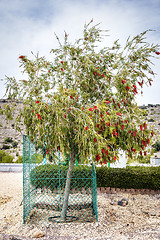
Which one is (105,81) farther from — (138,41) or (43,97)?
(43,97)

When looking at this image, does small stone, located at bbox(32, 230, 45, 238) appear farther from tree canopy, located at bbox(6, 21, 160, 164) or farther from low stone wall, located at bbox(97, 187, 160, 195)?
low stone wall, located at bbox(97, 187, 160, 195)

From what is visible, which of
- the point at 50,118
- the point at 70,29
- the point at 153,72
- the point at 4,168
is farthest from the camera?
the point at 4,168

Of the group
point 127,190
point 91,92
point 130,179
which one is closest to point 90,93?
point 91,92

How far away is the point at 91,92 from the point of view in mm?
4344

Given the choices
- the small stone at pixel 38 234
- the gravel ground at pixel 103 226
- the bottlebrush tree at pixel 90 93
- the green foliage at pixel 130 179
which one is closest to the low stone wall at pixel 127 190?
the green foliage at pixel 130 179

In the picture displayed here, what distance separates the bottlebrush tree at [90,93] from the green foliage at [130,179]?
8.60 feet

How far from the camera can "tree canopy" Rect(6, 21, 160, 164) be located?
318cm

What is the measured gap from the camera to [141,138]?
11.1 ft

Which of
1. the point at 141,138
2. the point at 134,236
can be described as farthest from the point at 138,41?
the point at 134,236

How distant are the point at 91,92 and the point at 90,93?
29mm

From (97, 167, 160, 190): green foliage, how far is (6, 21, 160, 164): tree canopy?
2759 mm

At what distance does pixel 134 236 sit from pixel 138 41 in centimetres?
318

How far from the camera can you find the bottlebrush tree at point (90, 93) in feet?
10.4

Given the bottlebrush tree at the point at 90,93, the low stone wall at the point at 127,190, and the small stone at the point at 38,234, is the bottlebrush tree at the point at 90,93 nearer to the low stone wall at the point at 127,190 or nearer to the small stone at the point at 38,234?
the small stone at the point at 38,234
